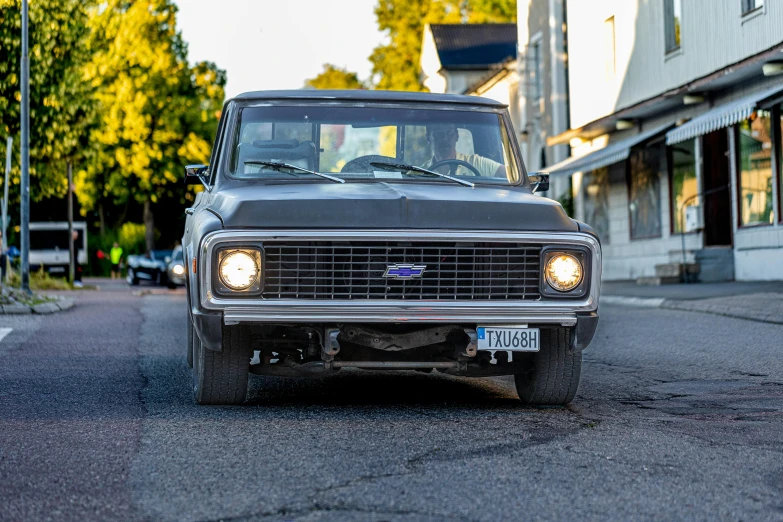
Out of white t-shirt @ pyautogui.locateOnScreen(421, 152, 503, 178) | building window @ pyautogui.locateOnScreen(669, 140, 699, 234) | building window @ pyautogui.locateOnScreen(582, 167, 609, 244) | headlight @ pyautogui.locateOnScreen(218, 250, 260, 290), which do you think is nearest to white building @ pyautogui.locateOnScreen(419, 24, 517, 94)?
building window @ pyautogui.locateOnScreen(582, 167, 609, 244)

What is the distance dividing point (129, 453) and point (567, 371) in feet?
8.91

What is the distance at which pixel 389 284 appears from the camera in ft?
22.9

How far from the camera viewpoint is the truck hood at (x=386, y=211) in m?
6.94

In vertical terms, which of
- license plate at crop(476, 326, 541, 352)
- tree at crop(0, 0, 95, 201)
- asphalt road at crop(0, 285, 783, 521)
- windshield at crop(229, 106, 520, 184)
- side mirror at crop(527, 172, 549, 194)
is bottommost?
asphalt road at crop(0, 285, 783, 521)

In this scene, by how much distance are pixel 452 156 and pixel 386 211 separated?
1.41m

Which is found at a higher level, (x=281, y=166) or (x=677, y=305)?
(x=281, y=166)

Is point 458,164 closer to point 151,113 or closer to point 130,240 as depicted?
point 151,113

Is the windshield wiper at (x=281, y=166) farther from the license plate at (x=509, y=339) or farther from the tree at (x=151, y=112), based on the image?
the tree at (x=151, y=112)

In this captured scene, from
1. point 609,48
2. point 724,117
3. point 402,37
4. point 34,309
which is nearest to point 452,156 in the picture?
point 34,309

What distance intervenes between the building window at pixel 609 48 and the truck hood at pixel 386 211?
81.0 ft

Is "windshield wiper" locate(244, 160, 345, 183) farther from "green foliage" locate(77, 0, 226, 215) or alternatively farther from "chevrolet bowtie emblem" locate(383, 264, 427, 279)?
"green foliage" locate(77, 0, 226, 215)

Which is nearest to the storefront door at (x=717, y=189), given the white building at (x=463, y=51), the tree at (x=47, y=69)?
the tree at (x=47, y=69)

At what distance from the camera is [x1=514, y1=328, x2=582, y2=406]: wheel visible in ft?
24.4

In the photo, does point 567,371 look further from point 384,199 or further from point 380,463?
point 380,463
